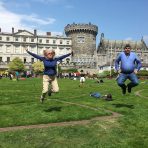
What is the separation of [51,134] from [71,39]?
130 meters

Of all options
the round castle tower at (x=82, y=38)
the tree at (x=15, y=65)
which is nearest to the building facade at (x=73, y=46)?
the round castle tower at (x=82, y=38)

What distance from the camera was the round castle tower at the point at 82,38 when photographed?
136750 mm

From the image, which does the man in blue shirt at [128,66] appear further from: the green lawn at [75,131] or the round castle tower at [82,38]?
the round castle tower at [82,38]

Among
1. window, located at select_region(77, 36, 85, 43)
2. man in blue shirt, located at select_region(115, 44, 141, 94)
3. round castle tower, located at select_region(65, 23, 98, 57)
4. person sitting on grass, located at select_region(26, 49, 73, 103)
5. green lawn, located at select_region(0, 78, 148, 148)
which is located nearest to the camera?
green lawn, located at select_region(0, 78, 148, 148)

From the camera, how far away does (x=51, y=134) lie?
1041 centimetres

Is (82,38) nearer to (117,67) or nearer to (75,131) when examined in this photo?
(117,67)

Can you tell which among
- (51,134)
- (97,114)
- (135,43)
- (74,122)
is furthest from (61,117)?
(135,43)

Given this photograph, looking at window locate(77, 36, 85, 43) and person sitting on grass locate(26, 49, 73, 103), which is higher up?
window locate(77, 36, 85, 43)

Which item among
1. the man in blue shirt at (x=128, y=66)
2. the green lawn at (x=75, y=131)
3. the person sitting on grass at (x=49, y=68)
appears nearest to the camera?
the green lawn at (x=75, y=131)

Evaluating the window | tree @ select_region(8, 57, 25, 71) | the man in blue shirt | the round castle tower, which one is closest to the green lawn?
the man in blue shirt

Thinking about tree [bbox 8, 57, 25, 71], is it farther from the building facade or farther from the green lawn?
the green lawn

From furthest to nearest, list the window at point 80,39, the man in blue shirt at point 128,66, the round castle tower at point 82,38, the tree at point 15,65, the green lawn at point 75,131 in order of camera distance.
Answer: the window at point 80,39, the round castle tower at point 82,38, the tree at point 15,65, the man in blue shirt at point 128,66, the green lawn at point 75,131

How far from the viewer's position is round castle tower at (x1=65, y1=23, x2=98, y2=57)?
136750 millimetres

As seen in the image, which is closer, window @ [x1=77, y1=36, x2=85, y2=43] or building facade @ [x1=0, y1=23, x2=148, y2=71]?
building facade @ [x1=0, y1=23, x2=148, y2=71]
